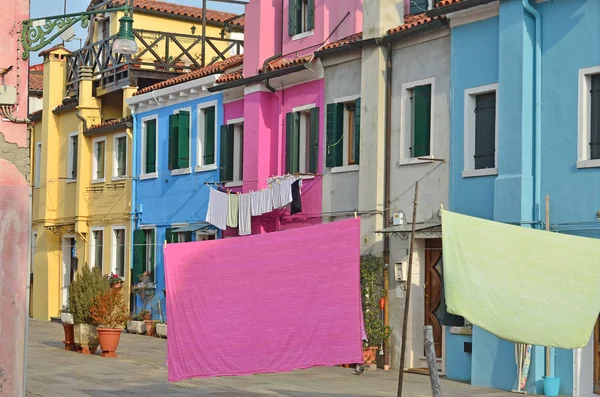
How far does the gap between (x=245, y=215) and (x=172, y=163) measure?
4839mm

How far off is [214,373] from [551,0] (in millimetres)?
8327

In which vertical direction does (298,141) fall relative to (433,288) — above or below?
above

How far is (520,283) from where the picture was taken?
39.7ft

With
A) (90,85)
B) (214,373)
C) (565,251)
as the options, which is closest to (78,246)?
(90,85)

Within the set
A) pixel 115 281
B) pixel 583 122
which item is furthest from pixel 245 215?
pixel 583 122

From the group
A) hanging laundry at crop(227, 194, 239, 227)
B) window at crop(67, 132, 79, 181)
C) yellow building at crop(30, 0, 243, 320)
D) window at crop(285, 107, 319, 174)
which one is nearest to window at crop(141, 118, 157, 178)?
yellow building at crop(30, 0, 243, 320)

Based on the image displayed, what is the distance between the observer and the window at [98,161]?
112 feet

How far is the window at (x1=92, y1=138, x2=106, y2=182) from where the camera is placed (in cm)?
3406

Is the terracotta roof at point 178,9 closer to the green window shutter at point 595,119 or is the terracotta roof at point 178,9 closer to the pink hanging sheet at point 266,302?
the green window shutter at point 595,119

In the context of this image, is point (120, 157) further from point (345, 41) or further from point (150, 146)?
point (345, 41)

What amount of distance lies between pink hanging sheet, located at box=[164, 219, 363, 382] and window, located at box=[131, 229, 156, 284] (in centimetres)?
1701

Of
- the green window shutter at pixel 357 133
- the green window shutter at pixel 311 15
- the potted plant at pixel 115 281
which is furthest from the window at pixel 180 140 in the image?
the green window shutter at pixel 357 133

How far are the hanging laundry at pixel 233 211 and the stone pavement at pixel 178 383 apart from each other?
3660mm

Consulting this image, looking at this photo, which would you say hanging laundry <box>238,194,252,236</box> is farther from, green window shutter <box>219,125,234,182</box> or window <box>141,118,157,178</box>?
window <box>141,118,157,178</box>
